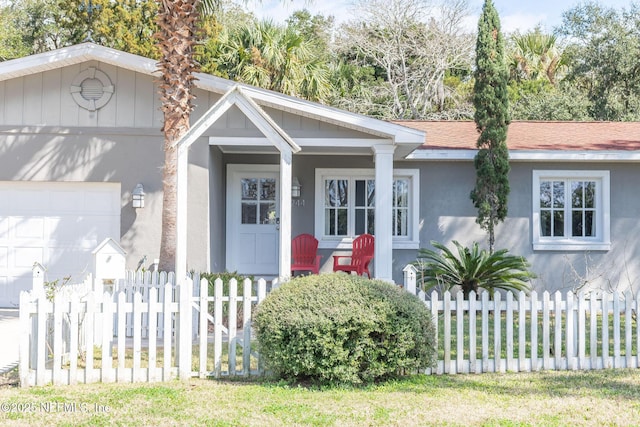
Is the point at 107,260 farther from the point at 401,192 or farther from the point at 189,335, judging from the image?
the point at 401,192

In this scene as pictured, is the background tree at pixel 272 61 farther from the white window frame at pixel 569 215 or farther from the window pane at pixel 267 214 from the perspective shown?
the white window frame at pixel 569 215

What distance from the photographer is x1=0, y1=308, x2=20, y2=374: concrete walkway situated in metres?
6.93

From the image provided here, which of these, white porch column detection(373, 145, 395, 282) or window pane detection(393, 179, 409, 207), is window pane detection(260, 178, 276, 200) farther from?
white porch column detection(373, 145, 395, 282)

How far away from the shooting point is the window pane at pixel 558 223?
40.6ft

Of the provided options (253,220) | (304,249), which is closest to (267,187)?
(253,220)

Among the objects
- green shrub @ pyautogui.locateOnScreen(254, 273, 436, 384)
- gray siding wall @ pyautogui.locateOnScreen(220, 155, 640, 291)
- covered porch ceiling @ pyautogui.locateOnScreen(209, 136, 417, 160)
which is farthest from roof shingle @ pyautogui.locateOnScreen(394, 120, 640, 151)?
green shrub @ pyautogui.locateOnScreen(254, 273, 436, 384)

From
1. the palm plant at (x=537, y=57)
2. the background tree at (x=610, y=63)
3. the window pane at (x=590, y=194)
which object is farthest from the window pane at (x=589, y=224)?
the palm plant at (x=537, y=57)

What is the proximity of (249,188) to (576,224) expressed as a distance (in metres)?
6.22

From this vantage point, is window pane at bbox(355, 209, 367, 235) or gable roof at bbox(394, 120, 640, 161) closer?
gable roof at bbox(394, 120, 640, 161)

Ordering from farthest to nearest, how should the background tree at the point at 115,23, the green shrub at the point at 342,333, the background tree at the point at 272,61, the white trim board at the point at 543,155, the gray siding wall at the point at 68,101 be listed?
the background tree at the point at 115,23 < the background tree at the point at 272,61 < the white trim board at the point at 543,155 < the gray siding wall at the point at 68,101 < the green shrub at the point at 342,333

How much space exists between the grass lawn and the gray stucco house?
11.0ft

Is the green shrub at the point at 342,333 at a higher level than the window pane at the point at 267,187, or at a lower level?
lower

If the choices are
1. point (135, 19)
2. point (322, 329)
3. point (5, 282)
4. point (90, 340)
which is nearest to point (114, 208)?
point (5, 282)

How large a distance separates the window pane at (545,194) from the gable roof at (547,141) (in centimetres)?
71
